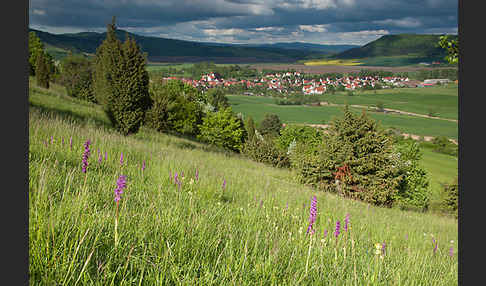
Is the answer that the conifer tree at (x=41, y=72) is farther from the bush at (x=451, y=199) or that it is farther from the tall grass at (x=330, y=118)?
the bush at (x=451, y=199)

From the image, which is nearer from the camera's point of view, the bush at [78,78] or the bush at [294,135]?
the bush at [78,78]

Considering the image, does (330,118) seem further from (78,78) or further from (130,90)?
(130,90)

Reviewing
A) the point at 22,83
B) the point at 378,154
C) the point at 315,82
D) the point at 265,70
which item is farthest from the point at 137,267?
the point at 265,70

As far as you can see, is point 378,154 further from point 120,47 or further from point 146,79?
point 120,47

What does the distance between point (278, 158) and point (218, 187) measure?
47848 mm

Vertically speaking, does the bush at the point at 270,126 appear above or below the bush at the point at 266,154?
above

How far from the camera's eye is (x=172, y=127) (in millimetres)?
56500

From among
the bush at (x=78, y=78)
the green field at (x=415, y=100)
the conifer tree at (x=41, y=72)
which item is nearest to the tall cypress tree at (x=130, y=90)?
the conifer tree at (x=41, y=72)

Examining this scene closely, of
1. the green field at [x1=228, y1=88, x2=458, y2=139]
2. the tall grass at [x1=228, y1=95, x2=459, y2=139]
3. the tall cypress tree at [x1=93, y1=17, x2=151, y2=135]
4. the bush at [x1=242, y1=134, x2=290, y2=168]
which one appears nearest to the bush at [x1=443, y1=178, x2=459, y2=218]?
the bush at [x1=242, y1=134, x2=290, y2=168]

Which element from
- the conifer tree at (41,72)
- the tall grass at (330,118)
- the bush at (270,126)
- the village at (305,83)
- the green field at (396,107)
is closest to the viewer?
the conifer tree at (41,72)

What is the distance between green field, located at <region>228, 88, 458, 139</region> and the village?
1365cm

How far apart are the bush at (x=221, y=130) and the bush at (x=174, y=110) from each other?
3.08 meters

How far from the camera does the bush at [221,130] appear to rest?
204 feet

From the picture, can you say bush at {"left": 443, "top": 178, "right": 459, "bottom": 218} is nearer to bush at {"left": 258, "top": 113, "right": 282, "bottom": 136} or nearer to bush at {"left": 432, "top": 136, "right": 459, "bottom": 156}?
Result: bush at {"left": 432, "top": 136, "right": 459, "bottom": 156}
